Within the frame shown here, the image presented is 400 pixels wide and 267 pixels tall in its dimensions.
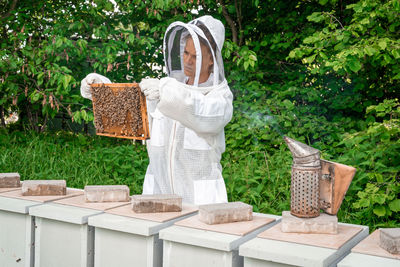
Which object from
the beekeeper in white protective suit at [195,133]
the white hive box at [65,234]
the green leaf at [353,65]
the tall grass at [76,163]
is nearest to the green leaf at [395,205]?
the green leaf at [353,65]

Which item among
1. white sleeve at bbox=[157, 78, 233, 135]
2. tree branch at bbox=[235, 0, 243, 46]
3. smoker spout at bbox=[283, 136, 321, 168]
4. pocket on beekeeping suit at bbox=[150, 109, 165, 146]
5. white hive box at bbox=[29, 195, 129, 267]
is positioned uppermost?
tree branch at bbox=[235, 0, 243, 46]

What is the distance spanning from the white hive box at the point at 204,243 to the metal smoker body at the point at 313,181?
0.19 metres

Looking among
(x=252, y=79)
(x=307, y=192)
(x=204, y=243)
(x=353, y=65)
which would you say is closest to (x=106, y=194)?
(x=204, y=243)

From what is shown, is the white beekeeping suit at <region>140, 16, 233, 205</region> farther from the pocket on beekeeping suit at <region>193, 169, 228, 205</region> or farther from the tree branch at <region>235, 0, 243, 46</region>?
the tree branch at <region>235, 0, 243, 46</region>

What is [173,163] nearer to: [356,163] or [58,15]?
[356,163]

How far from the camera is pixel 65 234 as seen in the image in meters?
1.58

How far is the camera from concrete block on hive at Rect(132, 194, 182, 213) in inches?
62.4

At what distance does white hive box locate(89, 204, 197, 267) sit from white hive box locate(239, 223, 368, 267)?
347mm

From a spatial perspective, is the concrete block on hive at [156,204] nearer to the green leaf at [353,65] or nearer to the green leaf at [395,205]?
the green leaf at [395,205]

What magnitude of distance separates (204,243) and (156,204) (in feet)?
1.25

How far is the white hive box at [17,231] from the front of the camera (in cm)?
167

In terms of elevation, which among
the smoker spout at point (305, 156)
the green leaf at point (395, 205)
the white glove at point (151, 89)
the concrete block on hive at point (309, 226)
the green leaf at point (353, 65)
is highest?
Answer: the green leaf at point (353, 65)

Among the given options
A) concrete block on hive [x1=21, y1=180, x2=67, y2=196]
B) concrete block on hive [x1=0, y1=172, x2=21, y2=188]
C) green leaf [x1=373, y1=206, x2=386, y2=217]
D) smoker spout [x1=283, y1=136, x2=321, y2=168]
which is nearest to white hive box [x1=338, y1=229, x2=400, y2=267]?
smoker spout [x1=283, y1=136, x2=321, y2=168]

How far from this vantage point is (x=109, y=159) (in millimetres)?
5047
